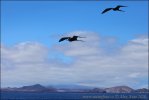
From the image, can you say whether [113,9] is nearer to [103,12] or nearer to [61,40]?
[103,12]

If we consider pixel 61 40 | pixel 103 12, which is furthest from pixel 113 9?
pixel 61 40

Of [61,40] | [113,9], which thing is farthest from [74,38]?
[113,9]

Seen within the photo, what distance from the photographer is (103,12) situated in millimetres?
45531

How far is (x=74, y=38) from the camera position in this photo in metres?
46.4

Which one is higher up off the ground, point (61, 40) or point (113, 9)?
point (113, 9)

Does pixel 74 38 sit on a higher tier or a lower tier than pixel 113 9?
lower

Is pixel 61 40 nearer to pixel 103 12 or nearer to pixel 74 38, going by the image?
pixel 74 38

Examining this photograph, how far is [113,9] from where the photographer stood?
4819 cm

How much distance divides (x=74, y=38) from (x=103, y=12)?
367cm

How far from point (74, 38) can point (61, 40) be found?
1.51 metres

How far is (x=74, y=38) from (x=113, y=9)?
5.07m

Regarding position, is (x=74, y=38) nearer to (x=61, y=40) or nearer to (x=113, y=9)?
(x=61, y=40)

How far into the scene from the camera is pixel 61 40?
4550cm
